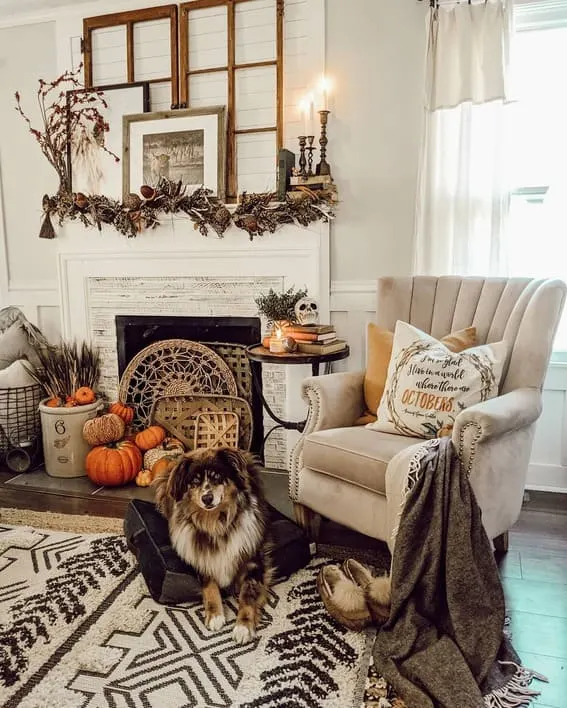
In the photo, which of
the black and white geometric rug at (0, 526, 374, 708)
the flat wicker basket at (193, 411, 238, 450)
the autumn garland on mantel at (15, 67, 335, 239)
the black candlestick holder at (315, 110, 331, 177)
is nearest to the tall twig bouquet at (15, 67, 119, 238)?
the autumn garland on mantel at (15, 67, 335, 239)

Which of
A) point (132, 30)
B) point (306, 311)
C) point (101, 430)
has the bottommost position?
point (101, 430)

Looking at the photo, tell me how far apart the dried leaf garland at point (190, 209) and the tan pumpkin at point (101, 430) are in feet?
3.48

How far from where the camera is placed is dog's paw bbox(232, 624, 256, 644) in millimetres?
1779

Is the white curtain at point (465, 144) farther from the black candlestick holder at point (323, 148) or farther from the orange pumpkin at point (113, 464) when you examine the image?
the orange pumpkin at point (113, 464)

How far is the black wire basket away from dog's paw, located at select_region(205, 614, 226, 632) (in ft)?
6.27

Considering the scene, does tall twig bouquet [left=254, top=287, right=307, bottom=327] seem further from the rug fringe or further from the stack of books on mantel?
the rug fringe

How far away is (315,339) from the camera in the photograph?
2799 millimetres

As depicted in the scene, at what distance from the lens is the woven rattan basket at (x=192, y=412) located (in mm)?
3359

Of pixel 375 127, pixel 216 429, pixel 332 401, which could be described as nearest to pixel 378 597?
pixel 332 401

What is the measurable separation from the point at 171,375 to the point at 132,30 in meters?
1.95

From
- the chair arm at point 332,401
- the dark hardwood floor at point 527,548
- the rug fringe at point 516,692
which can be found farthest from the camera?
the chair arm at point 332,401

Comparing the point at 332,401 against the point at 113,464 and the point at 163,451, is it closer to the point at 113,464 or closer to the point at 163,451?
the point at 163,451

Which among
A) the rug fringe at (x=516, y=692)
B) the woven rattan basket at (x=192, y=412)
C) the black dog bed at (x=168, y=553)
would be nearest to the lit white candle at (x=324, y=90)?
the woven rattan basket at (x=192, y=412)

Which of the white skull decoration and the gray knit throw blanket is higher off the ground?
the white skull decoration
